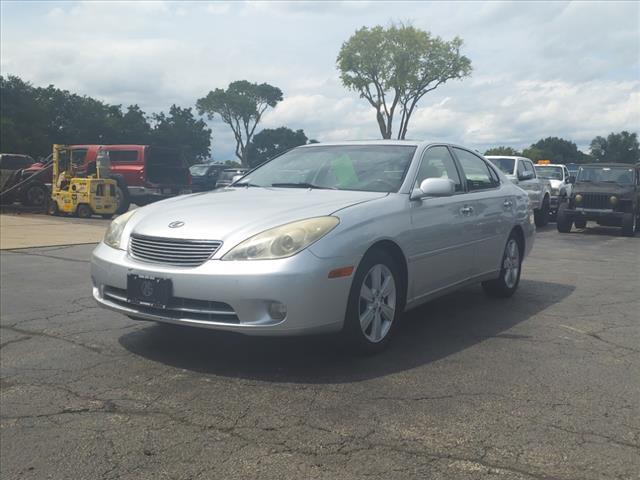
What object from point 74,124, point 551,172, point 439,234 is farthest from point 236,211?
point 74,124

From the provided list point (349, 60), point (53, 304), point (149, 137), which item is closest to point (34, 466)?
point (53, 304)

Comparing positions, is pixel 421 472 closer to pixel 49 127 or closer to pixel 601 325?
pixel 601 325

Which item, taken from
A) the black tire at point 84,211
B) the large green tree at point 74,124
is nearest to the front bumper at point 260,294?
the black tire at point 84,211

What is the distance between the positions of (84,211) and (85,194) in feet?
1.63

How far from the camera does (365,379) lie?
388 cm

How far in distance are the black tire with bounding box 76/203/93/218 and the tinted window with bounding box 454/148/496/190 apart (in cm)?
1415

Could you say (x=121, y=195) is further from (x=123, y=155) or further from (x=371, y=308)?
(x=371, y=308)

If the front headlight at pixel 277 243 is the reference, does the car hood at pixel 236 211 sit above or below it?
above

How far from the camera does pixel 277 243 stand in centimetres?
385

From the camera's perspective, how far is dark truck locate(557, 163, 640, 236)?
1530 cm

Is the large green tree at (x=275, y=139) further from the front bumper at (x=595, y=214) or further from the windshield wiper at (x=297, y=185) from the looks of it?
the windshield wiper at (x=297, y=185)

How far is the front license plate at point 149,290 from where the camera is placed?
393cm

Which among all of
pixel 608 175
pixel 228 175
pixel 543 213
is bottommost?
pixel 543 213

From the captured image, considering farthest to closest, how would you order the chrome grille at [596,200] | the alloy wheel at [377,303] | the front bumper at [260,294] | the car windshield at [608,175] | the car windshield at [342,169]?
the car windshield at [608,175] < the chrome grille at [596,200] < the car windshield at [342,169] < the alloy wheel at [377,303] < the front bumper at [260,294]
